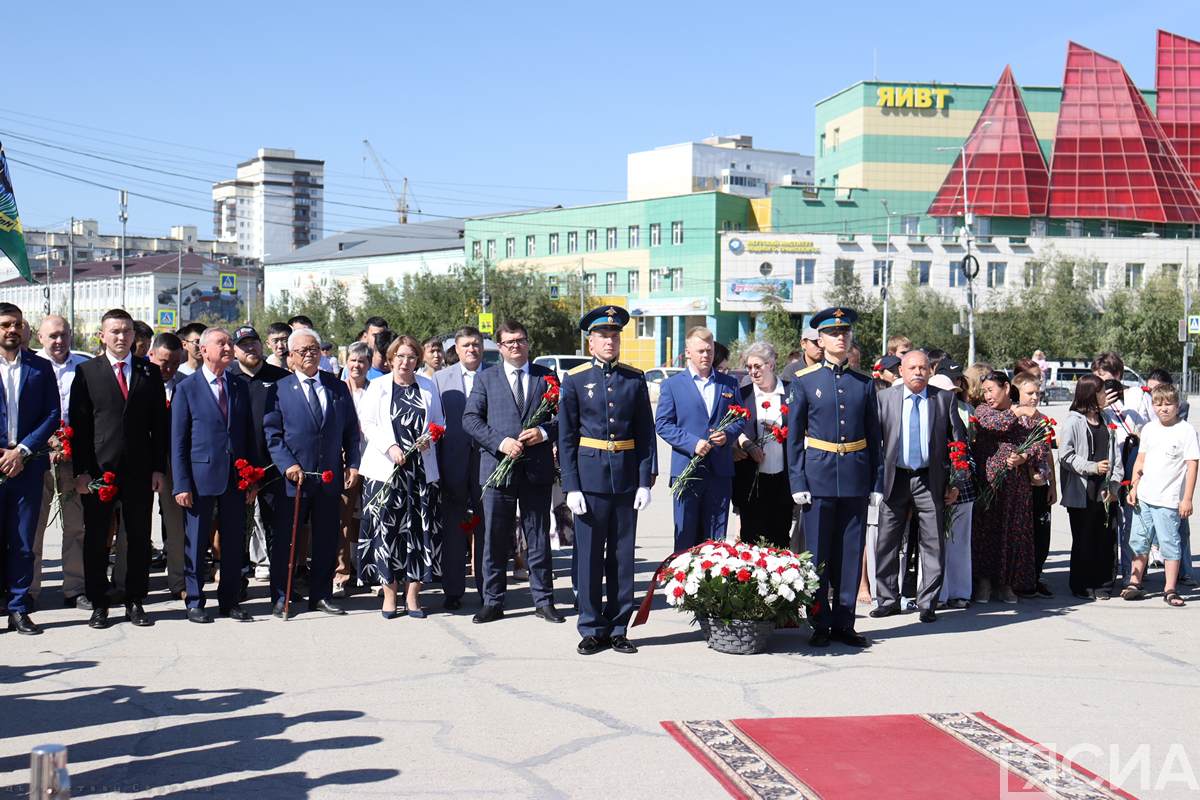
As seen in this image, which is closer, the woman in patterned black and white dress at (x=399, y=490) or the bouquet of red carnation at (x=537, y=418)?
the bouquet of red carnation at (x=537, y=418)

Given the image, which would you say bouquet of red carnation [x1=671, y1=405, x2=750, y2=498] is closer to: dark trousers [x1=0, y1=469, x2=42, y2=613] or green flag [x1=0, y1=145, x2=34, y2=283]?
dark trousers [x1=0, y1=469, x2=42, y2=613]

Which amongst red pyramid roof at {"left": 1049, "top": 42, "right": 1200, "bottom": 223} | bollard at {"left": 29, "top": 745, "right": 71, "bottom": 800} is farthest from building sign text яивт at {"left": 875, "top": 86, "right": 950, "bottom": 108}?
bollard at {"left": 29, "top": 745, "right": 71, "bottom": 800}

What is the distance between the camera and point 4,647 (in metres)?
8.30

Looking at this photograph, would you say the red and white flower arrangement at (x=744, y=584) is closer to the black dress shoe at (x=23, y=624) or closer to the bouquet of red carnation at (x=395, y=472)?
the bouquet of red carnation at (x=395, y=472)

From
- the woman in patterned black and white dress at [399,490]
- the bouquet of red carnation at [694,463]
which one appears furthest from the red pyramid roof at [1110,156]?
the woman in patterned black and white dress at [399,490]

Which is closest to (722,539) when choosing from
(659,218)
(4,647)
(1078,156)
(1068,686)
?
(1068,686)

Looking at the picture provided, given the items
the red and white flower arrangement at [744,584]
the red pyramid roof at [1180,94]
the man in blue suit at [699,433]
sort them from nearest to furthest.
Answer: the red and white flower arrangement at [744,584] → the man in blue suit at [699,433] → the red pyramid roof at [1180,94]

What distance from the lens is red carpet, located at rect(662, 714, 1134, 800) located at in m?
5.47

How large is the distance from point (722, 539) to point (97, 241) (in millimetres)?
176897

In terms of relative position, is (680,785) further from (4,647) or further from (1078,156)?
(1078,156)

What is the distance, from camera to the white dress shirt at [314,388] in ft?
31.5

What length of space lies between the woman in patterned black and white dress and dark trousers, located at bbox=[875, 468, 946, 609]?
11.0ft

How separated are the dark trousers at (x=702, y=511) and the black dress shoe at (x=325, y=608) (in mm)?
2599

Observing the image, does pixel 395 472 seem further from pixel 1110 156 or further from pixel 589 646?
pixel 1110 156
